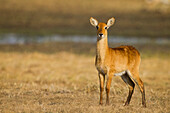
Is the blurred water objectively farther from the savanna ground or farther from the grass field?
the savanna ground

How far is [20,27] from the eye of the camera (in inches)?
1359

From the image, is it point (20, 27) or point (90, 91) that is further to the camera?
point (20, 27)

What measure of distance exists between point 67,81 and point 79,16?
27656 mm

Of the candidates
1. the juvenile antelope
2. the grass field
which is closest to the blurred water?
the grass field

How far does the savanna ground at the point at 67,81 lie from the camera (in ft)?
27.4

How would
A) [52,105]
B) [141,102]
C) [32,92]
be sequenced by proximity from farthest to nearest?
[32,92]
[141,102]
[52,105]

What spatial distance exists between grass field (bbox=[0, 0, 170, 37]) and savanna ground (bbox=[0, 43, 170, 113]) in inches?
411

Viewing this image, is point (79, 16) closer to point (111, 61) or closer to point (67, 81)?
point (67, 81)

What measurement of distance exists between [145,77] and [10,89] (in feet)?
21.3

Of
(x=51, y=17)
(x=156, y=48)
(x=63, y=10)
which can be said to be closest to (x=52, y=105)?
(x=156, y=48)

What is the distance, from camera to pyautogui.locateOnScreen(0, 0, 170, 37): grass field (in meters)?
33.5

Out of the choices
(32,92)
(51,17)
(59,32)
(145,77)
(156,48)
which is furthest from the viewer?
(51,17)

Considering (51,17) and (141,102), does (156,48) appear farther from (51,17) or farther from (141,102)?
(51,17)

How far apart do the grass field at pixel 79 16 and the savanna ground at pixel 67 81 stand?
10434 millimetres
